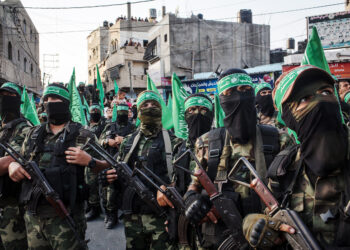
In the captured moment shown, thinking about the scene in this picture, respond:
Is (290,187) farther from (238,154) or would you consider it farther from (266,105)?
(266,105)

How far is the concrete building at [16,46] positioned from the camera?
20750mm

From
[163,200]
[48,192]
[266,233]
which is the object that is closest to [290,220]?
[266,233]

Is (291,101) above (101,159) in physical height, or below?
above

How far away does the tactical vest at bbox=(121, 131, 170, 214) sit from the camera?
339 centimetres

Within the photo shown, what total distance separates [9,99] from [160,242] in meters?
2.70

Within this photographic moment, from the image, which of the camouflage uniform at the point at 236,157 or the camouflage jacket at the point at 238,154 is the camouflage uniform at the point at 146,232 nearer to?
the camouflage uniform at the point at 236,157

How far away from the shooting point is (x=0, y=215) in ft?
12.2

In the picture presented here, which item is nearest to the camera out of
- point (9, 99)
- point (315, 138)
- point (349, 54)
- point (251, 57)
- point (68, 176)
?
point (315, 138)

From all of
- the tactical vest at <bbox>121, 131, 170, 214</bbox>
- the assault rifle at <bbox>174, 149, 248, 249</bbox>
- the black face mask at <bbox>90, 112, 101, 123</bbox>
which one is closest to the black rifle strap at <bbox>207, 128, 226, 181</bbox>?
the assault rifle at <bbox>174, 149, 248, 249</bbox>

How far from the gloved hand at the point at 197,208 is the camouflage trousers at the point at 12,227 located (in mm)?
2266

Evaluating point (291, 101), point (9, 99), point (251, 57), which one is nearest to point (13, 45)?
point (251, 57)

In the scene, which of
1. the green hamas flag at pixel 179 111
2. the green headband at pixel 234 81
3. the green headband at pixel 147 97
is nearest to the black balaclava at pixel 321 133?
the green headband at pixel 234 81

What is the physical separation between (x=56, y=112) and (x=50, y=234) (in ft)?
4.02

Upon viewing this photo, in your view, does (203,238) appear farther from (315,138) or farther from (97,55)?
(97,55)
